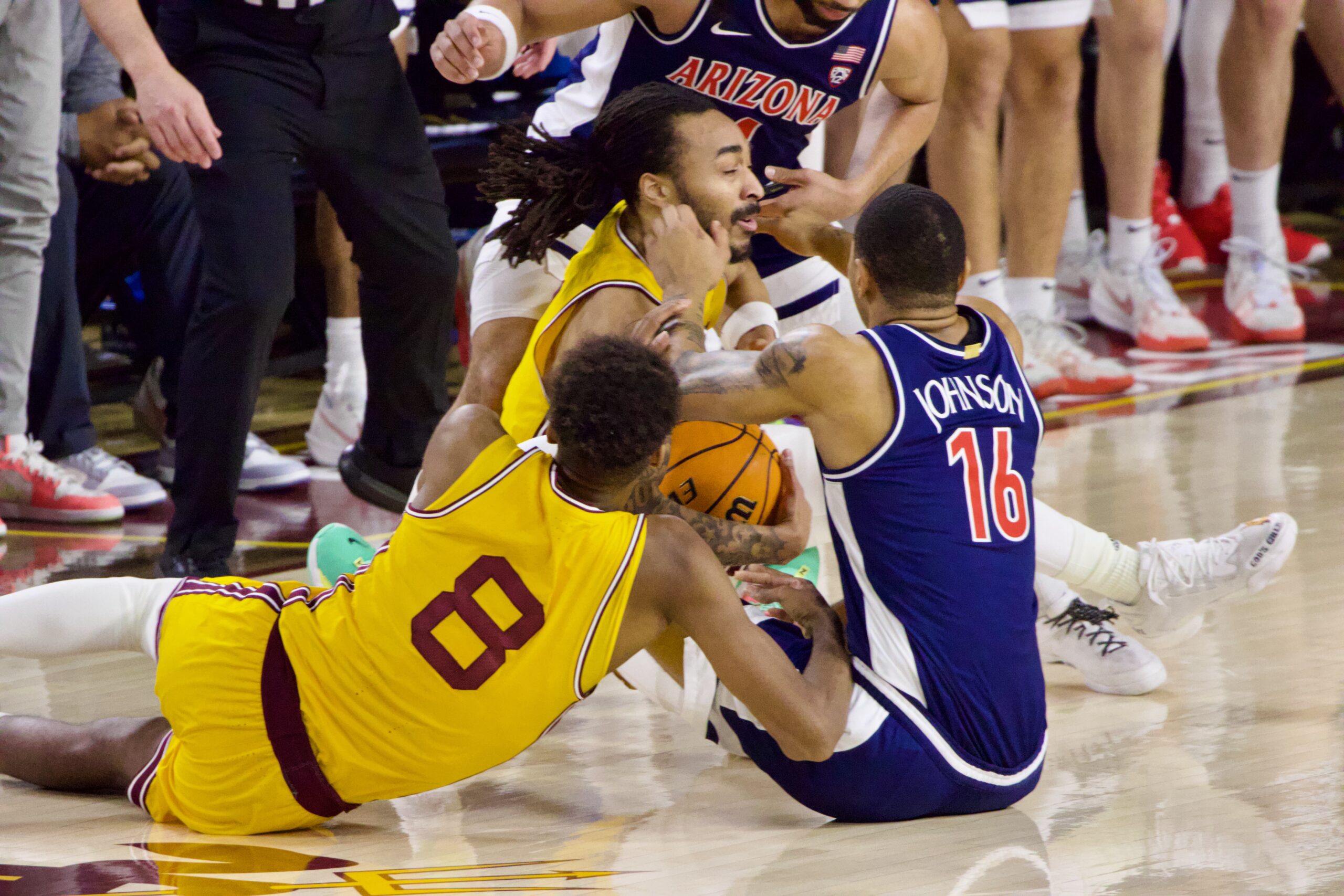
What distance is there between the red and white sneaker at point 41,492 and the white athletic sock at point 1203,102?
15.8 ft

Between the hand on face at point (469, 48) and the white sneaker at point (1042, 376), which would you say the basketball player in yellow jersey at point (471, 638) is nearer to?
the hand on face at point (469, 48)

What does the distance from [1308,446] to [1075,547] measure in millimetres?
1988

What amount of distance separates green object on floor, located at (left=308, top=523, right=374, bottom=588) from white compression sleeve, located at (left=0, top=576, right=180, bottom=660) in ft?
2.77

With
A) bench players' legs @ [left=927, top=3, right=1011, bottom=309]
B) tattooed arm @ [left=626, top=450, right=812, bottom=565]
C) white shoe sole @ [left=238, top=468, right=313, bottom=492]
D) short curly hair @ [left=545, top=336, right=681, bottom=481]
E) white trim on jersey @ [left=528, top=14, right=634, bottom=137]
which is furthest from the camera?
bench players' legs @ [left=927, top=3, right=1011, bottom=309]

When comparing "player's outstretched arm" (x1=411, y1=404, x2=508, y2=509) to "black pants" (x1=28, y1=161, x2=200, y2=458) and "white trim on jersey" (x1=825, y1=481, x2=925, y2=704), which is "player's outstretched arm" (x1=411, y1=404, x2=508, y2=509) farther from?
"black pants" (x1=28, y1=161, x2=200, y2=458)

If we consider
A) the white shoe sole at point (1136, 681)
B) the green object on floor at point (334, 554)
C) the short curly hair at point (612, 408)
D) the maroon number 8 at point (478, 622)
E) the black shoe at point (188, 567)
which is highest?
the short curly hair at point (612, 408)

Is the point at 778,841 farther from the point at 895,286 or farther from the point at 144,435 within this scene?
the point at 144,435

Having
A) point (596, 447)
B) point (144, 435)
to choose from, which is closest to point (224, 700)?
point (596, 447)

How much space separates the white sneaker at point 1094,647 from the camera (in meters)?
3.22

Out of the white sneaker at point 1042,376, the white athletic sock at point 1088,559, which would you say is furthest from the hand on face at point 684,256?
the white sneaker at point 1042,376

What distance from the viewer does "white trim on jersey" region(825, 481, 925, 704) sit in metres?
2.64

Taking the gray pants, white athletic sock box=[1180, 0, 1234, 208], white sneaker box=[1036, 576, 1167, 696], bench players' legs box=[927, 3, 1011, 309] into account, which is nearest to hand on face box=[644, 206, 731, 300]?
white sneaker box=[1036, 576, 1167, 696]

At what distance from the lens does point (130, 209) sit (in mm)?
5109

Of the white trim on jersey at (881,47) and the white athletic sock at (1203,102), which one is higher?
the white trim on jersey at (881,47)
